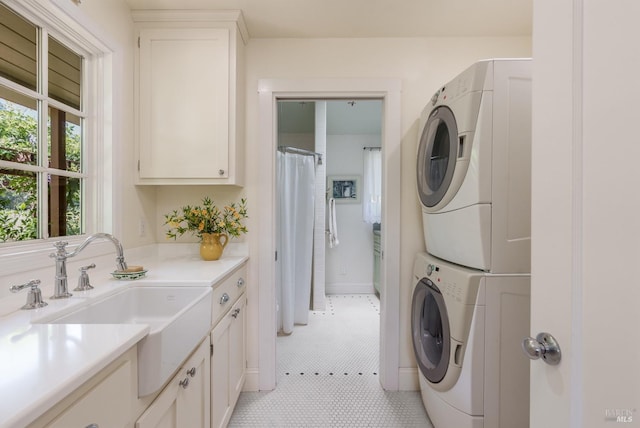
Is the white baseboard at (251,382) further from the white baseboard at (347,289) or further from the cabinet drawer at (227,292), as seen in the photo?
the white baseboard at (347,289)

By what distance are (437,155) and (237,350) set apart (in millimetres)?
1606

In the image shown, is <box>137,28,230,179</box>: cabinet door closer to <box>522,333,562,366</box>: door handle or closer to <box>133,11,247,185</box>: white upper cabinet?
<box>133,11,247,185</box>: white upper cabinet

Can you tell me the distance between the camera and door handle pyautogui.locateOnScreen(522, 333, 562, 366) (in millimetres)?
593

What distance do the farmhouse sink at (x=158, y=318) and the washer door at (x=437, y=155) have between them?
122 cm

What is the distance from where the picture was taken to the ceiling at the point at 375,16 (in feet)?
5.51

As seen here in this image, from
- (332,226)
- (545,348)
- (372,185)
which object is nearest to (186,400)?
(545,348)

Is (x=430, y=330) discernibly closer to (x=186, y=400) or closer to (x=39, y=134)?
(x=186, y=400)

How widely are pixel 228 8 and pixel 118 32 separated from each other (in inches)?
24.6

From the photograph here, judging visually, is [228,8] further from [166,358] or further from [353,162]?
[353,162]

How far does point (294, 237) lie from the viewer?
3.04 m

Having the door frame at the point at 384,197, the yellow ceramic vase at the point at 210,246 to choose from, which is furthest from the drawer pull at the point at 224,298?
the door frame at the point at 384,197

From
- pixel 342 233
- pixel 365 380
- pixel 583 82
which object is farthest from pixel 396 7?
pixel 342 233

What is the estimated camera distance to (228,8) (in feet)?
5.65

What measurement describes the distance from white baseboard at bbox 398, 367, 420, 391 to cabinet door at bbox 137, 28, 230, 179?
70.1 inches
